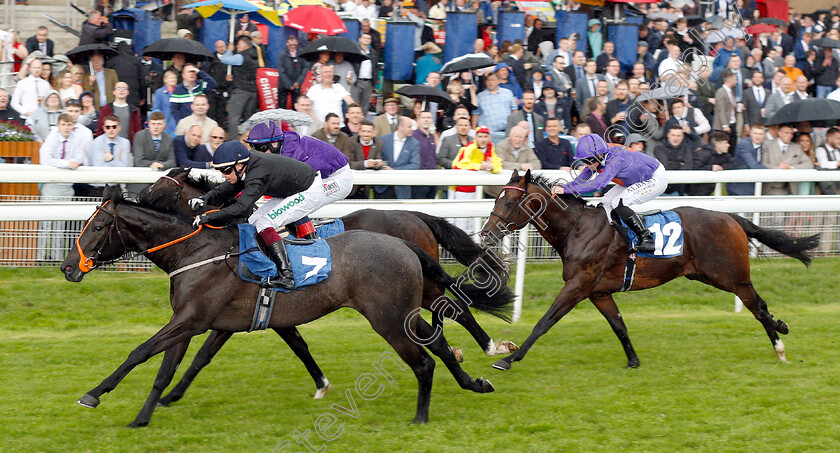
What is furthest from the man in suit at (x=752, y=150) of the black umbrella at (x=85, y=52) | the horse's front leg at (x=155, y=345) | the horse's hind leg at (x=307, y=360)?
the black umbrella at (x=85, y=52)

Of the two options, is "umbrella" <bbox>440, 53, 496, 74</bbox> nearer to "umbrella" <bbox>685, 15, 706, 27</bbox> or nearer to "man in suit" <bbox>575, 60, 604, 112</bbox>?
"man in suit" <bbox>575, 60, 604, 112</bbox>

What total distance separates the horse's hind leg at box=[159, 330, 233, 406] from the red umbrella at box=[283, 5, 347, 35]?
232 inches

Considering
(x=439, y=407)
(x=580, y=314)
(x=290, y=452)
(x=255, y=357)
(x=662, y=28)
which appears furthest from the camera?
(x=662, y=28)

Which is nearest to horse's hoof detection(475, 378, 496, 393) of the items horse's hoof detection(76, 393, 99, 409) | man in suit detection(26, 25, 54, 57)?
horse's hoof detection(76, 393, 99, 409)

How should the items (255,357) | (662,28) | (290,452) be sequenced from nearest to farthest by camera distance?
(290,452)
(255,357)
(662,28)

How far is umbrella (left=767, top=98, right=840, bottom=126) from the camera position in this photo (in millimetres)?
9883

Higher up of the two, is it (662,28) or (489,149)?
(662,28)

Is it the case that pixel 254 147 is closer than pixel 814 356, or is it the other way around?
pixel 254 147

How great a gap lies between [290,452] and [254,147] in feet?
6.75

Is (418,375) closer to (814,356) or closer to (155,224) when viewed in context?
(155,224)

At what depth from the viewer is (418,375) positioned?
209 inches

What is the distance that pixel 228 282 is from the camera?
5.26m

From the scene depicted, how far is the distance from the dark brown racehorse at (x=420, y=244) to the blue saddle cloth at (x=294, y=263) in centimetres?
46

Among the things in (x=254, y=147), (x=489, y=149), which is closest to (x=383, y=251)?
(x=254, y=147)
